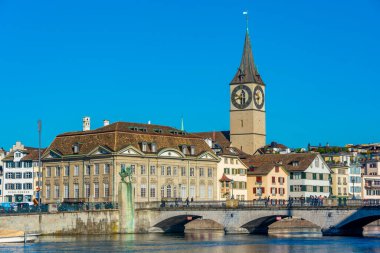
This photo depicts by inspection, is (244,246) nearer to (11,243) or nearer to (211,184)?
(11,243)

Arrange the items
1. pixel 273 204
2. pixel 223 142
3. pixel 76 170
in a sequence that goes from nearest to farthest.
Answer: pixel 273 204, pixel 76 170, pixel 223 142

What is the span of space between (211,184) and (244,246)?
54.0 m

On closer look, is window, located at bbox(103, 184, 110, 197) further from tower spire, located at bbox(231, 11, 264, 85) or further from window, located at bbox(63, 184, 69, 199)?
tower spire, located at bbox(231, 11, 264, 85)

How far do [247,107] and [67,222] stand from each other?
73762 millimetres

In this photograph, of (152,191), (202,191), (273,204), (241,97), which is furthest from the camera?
(241,97)

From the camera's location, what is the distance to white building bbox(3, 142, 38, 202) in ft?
522

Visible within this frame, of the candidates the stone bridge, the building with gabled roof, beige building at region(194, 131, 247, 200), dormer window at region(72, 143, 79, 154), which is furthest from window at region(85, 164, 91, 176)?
the building with gabled roof

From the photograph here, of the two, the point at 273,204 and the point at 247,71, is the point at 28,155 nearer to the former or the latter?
the point at 247,71

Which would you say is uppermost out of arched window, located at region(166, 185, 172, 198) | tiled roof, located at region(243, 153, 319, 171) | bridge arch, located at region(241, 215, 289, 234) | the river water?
tiled roof, located at region(243, 153, 319, 171)

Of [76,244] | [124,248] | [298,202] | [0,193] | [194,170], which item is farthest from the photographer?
[0,193]

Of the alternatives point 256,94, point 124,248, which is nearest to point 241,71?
point 256,94

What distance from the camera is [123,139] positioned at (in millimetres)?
138750

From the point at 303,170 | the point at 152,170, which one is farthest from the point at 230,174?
the point at 152,170

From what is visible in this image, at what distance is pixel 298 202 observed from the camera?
124438 millimetres
